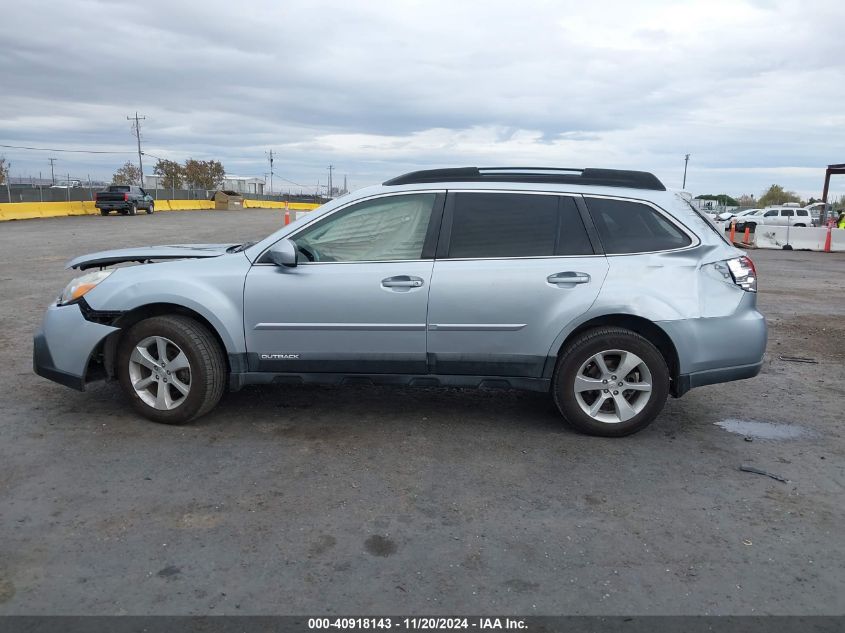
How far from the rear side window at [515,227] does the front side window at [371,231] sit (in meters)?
0.25

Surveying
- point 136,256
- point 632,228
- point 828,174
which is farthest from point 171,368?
point 828,174

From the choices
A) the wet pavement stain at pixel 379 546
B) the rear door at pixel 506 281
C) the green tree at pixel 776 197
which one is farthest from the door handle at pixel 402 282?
the green tree at pixel 776 197

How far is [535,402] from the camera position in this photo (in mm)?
5555

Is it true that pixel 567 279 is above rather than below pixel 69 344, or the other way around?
above

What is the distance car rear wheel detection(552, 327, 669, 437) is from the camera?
461 cm

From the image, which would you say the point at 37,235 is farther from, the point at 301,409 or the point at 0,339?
the point at 301,409

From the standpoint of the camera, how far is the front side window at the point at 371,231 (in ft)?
15.7

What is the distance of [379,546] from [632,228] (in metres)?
2.80

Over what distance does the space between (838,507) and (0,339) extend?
298 inches

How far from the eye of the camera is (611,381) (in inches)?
183

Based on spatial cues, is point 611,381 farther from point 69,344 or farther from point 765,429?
point 69,344

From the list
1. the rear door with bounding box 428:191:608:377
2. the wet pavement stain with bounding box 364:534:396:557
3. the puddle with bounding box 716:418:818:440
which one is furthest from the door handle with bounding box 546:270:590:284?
the wet pavement stain with bounding box 364:534:396:557

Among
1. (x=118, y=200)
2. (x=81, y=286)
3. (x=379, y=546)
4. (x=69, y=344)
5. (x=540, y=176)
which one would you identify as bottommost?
(x=379, y=546)

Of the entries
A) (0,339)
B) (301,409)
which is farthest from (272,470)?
(0,339)
